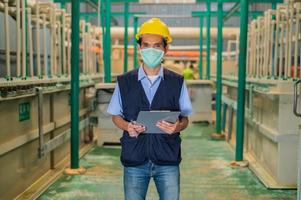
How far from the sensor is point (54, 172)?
527cm

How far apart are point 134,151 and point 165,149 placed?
193mm

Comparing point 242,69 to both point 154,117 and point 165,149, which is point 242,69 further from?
point 154,117

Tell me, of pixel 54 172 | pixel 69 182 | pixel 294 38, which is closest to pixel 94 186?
pixel 69 182

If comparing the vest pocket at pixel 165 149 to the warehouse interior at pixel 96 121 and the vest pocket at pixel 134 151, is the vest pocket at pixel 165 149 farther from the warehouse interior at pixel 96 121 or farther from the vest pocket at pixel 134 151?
the warehouse interior at pixel 96 121

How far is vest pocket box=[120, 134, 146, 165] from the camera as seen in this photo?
251 centimetres

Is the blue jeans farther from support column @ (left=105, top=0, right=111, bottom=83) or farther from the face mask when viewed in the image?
support column @ (left=105, top=0, right=111, bottom=83)

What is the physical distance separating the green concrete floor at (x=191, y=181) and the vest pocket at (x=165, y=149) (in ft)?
6.19

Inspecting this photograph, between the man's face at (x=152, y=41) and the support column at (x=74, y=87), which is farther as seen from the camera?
the support column at (x=74, y=87)

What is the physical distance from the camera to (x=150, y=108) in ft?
8.30

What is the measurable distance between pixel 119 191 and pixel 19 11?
2229mm

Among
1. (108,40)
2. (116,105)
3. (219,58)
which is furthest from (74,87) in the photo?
(219,58)

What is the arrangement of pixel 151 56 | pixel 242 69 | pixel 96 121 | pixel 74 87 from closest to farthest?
pixel 151 56 → pixel 74 87 → pixel 242 69 → pixel 96 121

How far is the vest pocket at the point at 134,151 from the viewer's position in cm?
251

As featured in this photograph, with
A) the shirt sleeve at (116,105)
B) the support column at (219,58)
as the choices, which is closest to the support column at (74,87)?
the shirt sleeve at (116,105)
